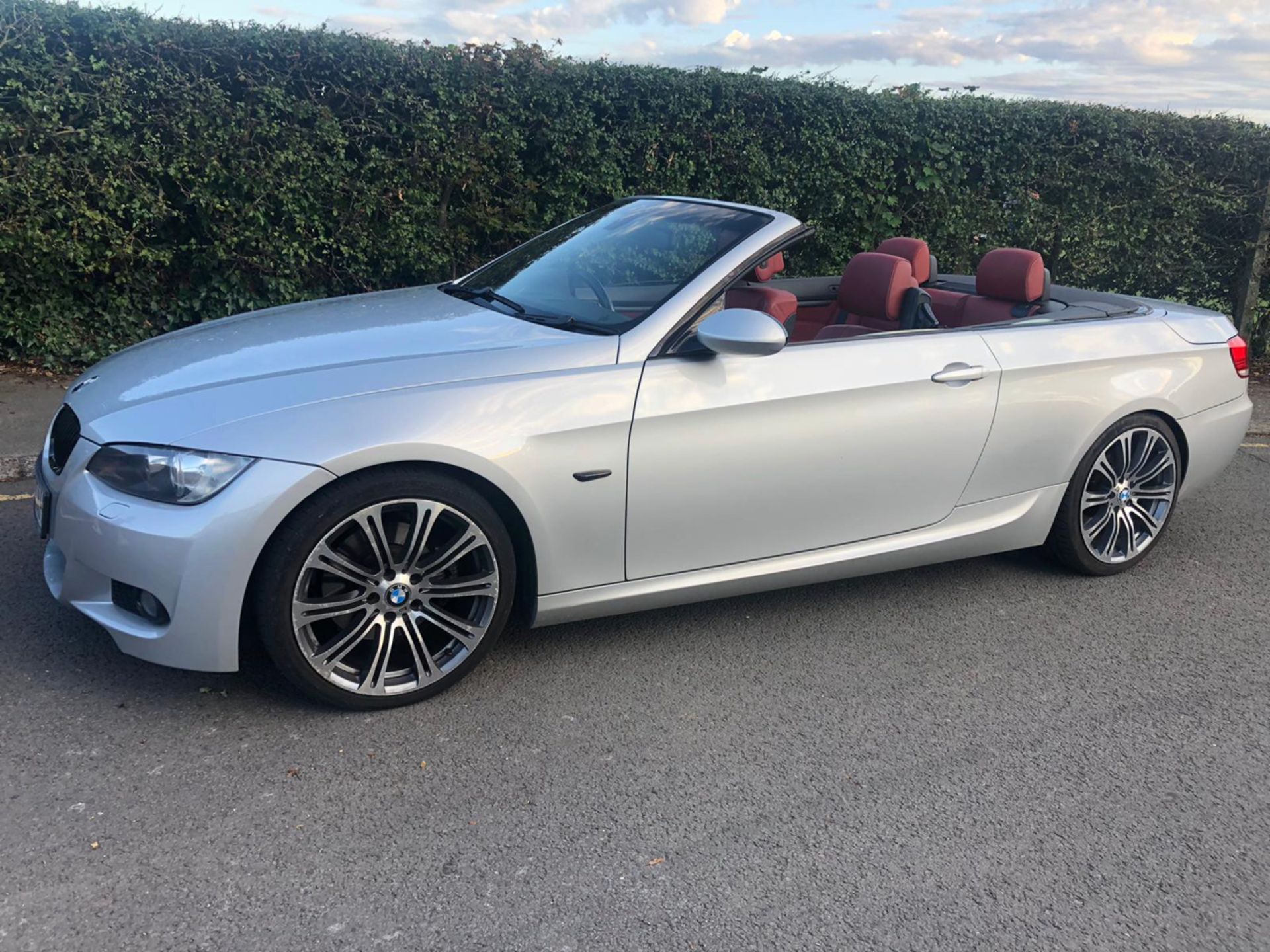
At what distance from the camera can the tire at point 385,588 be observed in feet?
9.94

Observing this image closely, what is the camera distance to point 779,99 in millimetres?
8219

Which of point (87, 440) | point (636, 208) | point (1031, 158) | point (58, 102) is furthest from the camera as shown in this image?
point (1031, 158)

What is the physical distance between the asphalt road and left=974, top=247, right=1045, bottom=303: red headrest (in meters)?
1.45

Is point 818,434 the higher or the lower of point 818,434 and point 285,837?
the higher

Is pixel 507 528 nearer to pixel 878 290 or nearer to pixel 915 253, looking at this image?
pixel 878 290

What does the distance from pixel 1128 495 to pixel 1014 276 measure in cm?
105

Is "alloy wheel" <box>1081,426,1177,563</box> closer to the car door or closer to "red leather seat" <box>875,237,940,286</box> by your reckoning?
the car door

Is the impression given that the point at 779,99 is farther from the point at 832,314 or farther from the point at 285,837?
the point at 285,837

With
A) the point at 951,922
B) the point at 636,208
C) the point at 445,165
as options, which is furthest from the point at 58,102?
the point at 951,922

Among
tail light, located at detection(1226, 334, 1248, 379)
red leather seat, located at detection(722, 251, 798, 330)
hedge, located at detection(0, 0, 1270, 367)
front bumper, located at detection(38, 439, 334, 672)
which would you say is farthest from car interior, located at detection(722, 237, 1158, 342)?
hedge, located at detection(0, 0, 1270, 367)

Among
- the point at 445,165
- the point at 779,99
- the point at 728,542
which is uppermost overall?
the point at 779,99

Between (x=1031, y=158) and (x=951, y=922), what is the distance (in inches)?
308

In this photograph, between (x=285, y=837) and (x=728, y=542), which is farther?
(x=728, y=542)

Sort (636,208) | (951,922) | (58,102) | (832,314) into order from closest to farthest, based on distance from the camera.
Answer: (951,922) < (636,208) < (832,314) < (58,102)
